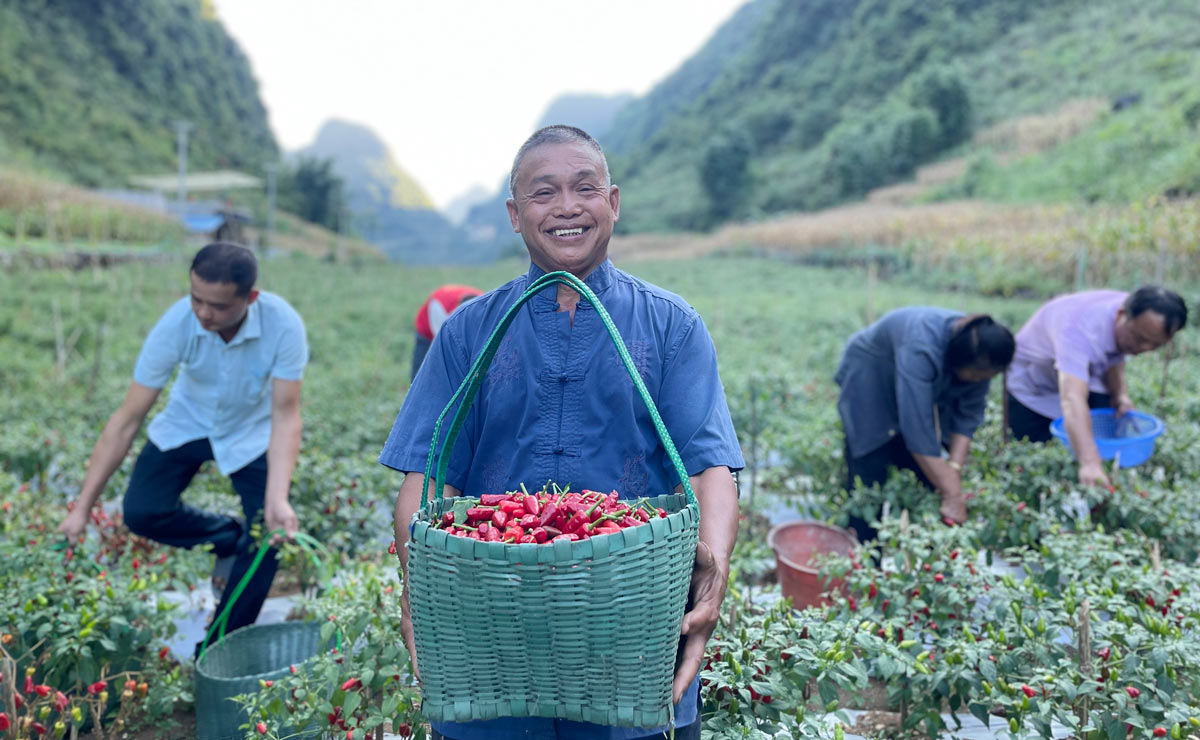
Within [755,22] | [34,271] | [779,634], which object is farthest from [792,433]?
[755,22]

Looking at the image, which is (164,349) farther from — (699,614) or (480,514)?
(699,614)

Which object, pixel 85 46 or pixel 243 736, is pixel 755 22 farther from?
pixel 243 736

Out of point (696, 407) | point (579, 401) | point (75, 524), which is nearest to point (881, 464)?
point (696, 407)

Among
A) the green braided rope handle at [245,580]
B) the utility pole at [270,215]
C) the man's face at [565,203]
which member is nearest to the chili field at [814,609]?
the green braided rope handle at [245,580]

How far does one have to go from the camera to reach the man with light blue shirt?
2877mm

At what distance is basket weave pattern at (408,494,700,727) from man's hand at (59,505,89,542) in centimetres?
217

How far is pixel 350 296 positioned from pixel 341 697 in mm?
18081

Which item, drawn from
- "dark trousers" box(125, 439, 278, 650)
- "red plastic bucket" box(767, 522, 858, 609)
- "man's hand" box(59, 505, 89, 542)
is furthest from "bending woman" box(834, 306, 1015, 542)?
"man's hand" box(59, 505, 89, 542)

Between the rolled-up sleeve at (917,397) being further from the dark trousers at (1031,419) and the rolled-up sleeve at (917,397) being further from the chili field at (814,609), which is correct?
the dark trousers at (1031,419)

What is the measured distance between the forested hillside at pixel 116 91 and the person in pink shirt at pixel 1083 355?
36.4m

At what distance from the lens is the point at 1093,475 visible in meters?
3.38

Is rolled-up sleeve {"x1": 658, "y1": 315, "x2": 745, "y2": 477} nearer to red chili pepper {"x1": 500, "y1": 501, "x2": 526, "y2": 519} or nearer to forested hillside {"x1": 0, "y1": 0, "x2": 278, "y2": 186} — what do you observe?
red chili pepper {"x1": 500, "y1": 501, "x2": 526, "y2": 519}

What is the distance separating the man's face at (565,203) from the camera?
1.58m

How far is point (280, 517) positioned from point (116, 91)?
172 ft
